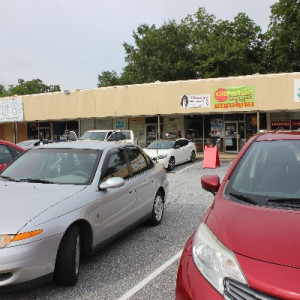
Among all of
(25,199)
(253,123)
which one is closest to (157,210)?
(25,199)

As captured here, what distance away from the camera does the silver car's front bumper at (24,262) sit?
10.1 feet

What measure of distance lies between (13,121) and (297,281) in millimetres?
29396

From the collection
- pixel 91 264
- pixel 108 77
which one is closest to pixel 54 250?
pixel 91 264

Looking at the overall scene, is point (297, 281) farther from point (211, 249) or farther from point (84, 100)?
point (84, 100)

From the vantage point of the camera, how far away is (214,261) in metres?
2.29

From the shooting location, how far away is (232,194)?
119 inches

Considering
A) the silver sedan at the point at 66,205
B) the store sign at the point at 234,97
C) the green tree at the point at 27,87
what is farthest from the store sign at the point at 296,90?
the green tree at the point at 27,87

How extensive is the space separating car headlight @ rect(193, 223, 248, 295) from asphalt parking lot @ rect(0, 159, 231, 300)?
4.32 feet

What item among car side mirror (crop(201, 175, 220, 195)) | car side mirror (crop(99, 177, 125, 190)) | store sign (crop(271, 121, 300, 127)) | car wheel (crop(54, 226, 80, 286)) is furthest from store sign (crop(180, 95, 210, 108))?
car wheel (crop(54, 226, 80, 286))

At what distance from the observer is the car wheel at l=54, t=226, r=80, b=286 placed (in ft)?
11.7

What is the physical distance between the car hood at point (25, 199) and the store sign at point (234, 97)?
1820 centimetres

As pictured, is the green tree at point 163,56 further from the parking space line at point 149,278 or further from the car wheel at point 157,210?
the parking space line at point 149,278

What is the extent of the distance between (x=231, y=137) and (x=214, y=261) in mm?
22183

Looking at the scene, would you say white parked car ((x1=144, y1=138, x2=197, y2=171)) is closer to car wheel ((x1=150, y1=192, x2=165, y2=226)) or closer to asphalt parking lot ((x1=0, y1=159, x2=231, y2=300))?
car wheel ((x1=150, y1=192, x2=165, y2=226))
